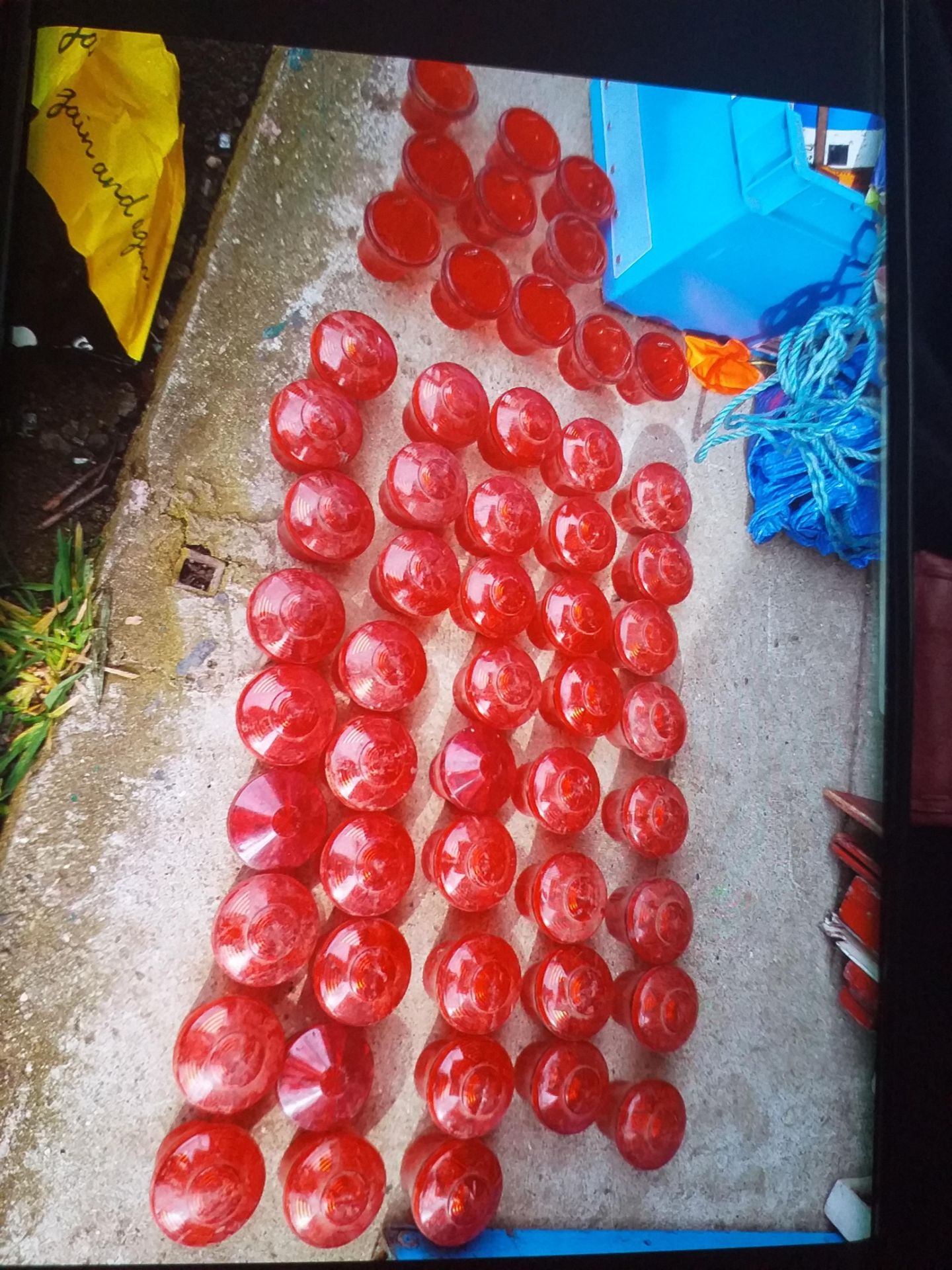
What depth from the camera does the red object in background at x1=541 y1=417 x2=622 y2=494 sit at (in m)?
0.89

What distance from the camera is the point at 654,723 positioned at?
861 mm

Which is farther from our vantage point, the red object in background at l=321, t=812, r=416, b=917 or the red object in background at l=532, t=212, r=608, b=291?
the red object in background at l=532, t=212, r=608, b=291

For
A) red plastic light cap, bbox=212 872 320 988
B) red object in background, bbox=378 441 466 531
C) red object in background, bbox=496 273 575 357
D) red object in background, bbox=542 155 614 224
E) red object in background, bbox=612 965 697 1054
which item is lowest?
red object in background, bbox=612 965 697 1054

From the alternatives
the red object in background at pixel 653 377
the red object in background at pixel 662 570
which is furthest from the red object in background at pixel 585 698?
the red object in background at pixel 653 377

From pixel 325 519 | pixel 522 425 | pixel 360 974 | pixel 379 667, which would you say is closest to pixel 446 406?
pixel 522 425

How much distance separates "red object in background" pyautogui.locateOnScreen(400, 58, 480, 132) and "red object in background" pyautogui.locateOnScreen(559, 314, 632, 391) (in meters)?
0.27

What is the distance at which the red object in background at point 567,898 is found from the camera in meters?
0.82

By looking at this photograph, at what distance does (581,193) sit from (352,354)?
37 cm

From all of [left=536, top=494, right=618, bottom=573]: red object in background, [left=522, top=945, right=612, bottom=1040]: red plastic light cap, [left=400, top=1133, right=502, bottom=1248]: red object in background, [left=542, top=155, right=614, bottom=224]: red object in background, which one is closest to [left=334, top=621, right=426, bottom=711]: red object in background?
[left=536, top=494, right=618, bottom=573]: red object in background

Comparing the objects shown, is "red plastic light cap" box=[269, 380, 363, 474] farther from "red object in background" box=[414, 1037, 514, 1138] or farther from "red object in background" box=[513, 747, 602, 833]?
"red object in background" box=[414, 1037, 514, 1138]

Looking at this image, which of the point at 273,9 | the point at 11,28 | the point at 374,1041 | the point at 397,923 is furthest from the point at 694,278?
the point at 374,1041

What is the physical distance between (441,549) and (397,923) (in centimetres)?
42

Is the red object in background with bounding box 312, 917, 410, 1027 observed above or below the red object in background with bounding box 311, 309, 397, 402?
below

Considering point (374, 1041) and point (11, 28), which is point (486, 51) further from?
point (374, 1041)
